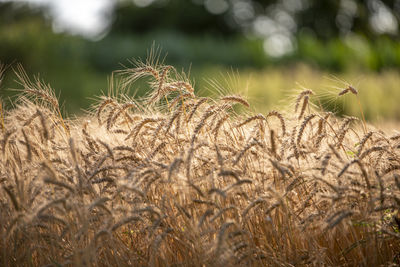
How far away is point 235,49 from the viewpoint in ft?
57.7

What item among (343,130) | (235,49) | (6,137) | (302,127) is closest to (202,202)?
(302,127)

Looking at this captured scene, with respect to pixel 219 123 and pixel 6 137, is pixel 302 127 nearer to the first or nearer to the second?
pixel 219 123

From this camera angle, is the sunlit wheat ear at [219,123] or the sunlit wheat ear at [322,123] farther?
the sunlit wheat ear at [322,123]

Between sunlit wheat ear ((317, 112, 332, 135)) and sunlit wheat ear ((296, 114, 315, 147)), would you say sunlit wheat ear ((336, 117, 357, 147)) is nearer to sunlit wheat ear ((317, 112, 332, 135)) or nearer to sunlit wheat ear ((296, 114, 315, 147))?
sunlit wheat ear ((317, 112, 332, 135))

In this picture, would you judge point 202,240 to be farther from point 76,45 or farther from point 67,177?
point 76,45

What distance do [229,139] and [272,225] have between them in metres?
0.74

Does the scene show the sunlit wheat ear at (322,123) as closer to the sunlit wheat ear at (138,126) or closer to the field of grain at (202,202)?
the field of grain at (202,202)

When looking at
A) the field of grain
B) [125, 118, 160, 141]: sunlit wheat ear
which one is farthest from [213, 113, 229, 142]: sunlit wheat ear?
[125, 118, 160, 141]: sunlit wheat ear

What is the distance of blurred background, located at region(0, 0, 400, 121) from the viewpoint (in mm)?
10664

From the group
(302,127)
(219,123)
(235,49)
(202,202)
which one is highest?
(235,49)

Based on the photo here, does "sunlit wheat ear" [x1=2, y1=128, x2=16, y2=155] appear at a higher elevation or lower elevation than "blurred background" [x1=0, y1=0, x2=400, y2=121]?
lower

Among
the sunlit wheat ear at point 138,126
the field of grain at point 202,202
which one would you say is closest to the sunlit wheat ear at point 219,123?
the field of grain at point 202,202

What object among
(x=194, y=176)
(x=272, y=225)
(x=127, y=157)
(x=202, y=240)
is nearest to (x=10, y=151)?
(x=127, y=157)

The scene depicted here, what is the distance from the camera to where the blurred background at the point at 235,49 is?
10.7 metres
